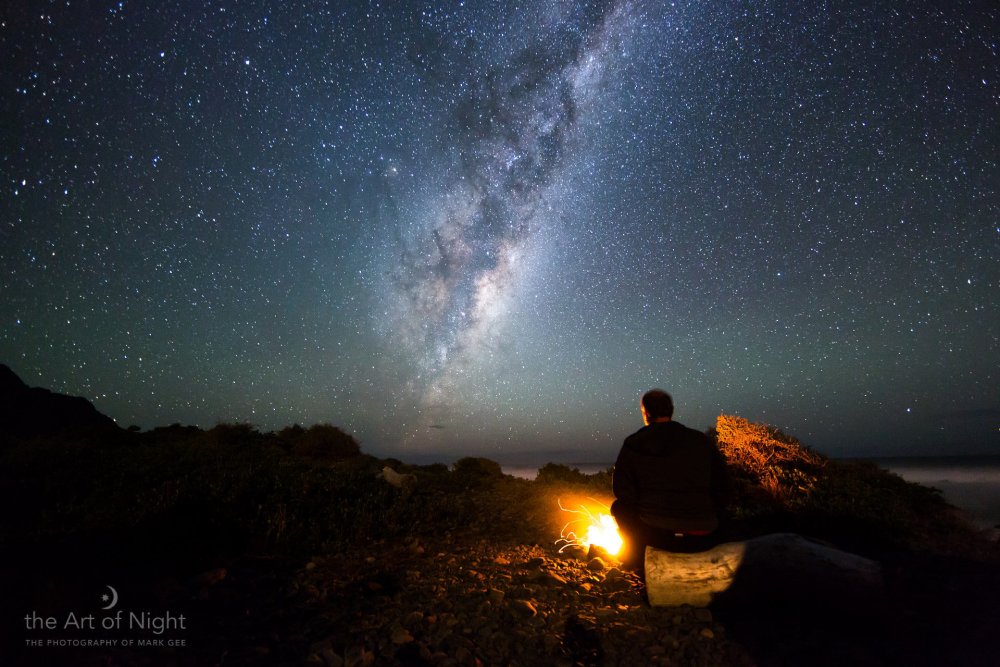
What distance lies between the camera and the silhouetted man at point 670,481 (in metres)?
4.76

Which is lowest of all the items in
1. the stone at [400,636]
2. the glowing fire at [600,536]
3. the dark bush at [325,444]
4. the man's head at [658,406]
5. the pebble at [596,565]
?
the pebble at [596,565]

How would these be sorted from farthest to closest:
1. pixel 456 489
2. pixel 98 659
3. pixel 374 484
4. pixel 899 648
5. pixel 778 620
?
pixel 456 489 < pixel 374 484 < pixel 778 620 < pixel 899 648 < pixel 98 659

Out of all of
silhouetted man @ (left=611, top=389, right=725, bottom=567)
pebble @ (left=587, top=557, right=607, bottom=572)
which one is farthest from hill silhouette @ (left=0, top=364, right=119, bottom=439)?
silhouetted man @ (left=611, top=389, right=725, bottom=567)

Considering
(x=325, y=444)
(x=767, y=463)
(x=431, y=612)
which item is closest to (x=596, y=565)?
(x=431, y=612)

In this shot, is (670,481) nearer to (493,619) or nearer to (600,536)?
(493,619)

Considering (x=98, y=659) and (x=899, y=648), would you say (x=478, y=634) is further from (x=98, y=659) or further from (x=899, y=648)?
(x=899, y=648)

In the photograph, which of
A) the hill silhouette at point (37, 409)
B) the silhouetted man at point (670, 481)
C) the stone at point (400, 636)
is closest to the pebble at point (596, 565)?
the silhouetted man at point (670, 481)

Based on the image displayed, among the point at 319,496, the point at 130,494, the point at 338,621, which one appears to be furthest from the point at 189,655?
the point at 130,494

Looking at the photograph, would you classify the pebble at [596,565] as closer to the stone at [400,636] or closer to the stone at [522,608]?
the stone at [522,608]

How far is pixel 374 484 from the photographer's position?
9.13 metres

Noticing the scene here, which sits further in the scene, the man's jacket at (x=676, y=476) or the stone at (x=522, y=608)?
the man's jacket at (x=676, y=476)

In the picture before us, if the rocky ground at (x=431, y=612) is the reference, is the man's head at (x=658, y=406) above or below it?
above

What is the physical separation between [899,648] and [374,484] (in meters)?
7.98

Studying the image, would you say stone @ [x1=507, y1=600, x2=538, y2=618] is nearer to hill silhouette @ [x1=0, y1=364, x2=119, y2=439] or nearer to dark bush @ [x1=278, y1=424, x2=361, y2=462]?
dark bush @ [x1=278, y1=424, x2=361, y2=462]
